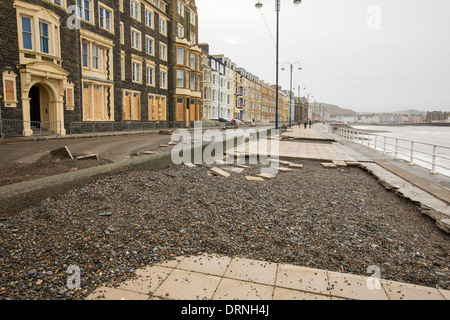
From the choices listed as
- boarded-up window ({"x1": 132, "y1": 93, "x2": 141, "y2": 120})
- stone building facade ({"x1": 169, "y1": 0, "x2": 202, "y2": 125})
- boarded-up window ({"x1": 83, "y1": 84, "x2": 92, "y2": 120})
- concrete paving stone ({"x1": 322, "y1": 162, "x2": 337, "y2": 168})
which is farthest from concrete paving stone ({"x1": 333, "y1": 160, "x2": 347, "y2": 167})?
stone building facade ({"x1": 169, "y1": 0, "x2": 202, "y2": 125})

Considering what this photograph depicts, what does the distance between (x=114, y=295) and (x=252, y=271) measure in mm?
1444

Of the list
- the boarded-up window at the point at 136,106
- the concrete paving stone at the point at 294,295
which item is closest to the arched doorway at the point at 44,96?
the boarded-up window at the point at 136,106

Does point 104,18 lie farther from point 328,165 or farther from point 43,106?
point 328,165

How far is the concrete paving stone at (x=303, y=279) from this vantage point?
9.80ft

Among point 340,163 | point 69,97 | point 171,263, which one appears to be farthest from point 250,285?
point 69,97

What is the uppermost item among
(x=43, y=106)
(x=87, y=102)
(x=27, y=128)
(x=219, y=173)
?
(x=87, y=102)

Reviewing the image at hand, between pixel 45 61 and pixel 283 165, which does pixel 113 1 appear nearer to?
pixel 45 61

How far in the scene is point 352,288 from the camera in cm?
299

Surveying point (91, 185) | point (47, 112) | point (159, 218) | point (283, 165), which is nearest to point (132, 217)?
point (159, 218)

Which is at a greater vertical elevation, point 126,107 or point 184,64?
point 184,64

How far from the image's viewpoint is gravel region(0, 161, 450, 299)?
330 cm

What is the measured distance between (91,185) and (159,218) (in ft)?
5.70

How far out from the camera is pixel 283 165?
35.3 feet

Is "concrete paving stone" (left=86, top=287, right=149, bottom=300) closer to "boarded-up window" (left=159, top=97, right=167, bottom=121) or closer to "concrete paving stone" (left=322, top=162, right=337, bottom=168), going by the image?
"concrete paving stone" (left=322, top=162, right=337, bottom=168)
